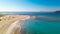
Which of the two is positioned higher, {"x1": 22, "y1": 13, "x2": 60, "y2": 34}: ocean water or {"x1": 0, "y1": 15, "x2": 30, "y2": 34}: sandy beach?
{"x1": 0, "y1": 15, "x2": 30, "y2": 34}: sandy beach

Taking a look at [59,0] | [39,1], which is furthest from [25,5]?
[59,0]

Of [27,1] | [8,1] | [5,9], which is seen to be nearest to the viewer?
[5,9]

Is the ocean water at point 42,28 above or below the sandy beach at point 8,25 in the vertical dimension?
below

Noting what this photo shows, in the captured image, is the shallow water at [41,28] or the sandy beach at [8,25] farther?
the shallow water at [41,28]

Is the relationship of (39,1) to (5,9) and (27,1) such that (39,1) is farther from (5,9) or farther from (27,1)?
(5,9)

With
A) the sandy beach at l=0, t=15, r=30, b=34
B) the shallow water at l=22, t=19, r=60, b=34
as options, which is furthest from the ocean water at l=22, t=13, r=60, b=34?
the sandy beach at l=0, t=15, r=30, b=34

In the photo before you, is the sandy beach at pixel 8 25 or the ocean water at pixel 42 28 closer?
the sandy beach at pixel 8 25

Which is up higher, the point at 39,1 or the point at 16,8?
the point at 39,1

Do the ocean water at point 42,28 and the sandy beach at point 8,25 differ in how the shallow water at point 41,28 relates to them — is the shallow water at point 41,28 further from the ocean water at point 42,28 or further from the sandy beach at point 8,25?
the sandy beach at point 8,25

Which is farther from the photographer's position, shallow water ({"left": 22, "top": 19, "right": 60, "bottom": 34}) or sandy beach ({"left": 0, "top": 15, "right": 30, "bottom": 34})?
shallow water ({"left": 22, "top": 19, "right": 60, "bottom": 34})

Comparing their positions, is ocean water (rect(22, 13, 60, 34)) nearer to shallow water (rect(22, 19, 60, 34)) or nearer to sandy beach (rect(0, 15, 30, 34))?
shallow water (rect(22, 19, 60, 34))

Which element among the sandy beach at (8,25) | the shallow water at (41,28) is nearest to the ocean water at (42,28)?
the shallow water at (41,28)
